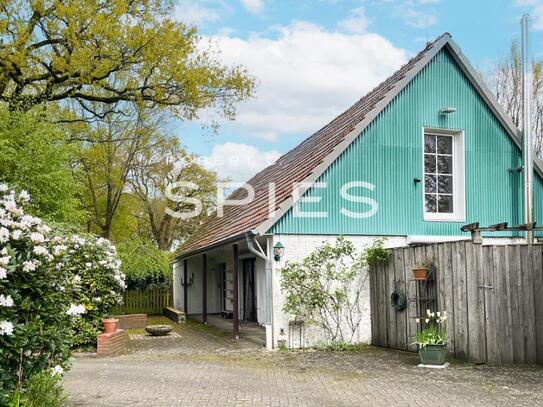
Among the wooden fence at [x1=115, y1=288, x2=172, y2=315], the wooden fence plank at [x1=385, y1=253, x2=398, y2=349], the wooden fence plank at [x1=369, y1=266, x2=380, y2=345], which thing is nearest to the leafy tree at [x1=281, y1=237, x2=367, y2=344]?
the wooden fence plank at [x1=369, y1=266, x2=380, y2=345]

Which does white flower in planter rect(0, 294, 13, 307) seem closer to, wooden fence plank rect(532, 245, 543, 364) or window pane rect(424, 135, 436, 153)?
wooden fence plank rect(532, 245, 543, 364)

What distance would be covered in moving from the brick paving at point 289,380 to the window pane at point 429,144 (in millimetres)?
5569

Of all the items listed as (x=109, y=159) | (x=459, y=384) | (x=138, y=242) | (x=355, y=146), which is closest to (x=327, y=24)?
(x=355, y=146)

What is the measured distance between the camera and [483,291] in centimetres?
1080

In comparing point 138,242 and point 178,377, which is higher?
point 138,242

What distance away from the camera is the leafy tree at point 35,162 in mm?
18141

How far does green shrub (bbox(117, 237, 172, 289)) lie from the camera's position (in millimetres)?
24852

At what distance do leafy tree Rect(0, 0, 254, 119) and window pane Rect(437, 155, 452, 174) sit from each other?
6.19 metres

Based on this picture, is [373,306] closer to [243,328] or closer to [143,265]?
[243,328]

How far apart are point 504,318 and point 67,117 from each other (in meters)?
21.1

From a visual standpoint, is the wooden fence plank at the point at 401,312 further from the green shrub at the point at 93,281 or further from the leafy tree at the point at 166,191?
the leafy tree at the point at 166,191

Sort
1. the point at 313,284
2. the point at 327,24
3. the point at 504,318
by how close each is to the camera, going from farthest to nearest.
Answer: the point at 313,284 < the point at 327,24 < the point at 504,318

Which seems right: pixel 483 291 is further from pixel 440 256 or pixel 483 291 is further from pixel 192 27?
pixel 192 27

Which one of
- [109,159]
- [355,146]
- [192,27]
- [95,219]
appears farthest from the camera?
[95,219]
